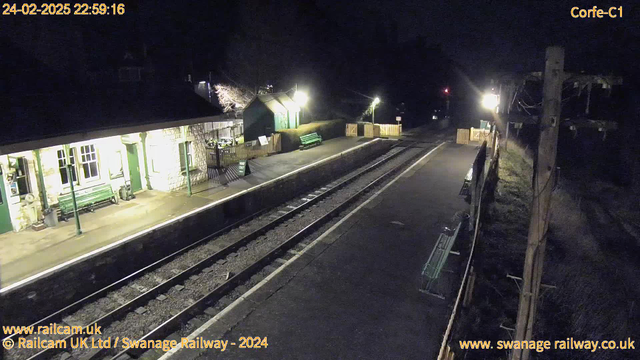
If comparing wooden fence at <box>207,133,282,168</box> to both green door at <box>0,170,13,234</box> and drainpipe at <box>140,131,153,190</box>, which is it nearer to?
drainpipe at <box>140,131,153,190</box>

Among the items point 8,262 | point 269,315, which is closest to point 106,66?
point 8,262

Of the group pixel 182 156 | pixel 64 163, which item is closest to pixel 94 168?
pixel 64 163

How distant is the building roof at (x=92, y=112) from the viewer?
10.9 meters

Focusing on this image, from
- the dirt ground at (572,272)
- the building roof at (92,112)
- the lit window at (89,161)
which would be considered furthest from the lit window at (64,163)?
the dirt ground at (572,272)

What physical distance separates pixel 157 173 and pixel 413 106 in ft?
156

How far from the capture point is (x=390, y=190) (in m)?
17.4

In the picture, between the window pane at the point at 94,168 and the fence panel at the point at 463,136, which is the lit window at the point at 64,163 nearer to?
the window pane at the point at 94,168

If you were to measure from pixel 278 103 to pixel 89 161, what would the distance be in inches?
625

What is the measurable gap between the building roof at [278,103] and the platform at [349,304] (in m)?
15.6

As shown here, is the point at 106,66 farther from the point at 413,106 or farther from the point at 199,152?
the point at 413,106

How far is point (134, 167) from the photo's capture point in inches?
599

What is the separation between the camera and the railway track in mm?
7789

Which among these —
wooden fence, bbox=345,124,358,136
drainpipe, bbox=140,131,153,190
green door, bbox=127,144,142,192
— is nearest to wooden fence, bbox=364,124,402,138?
wooden fence, bbox=345,124,358,136

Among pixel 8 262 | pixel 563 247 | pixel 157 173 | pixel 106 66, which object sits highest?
pixel 106 66
